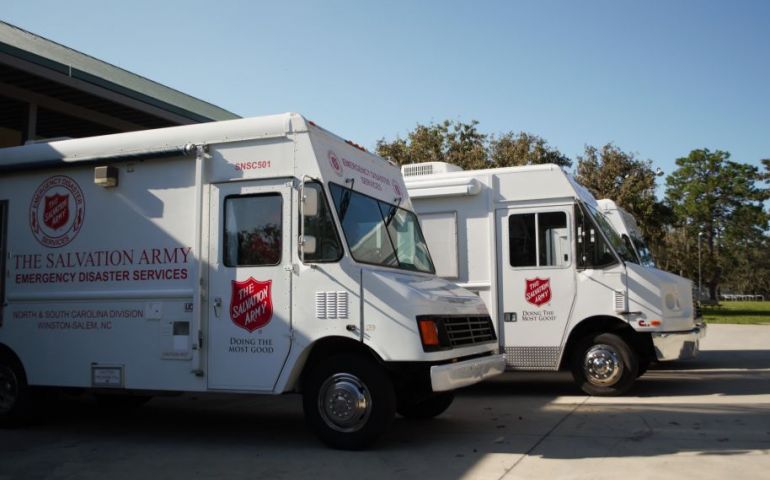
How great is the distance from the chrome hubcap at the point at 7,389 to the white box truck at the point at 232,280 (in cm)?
2

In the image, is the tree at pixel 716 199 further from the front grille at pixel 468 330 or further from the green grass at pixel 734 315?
the front grille at pixel 468 330

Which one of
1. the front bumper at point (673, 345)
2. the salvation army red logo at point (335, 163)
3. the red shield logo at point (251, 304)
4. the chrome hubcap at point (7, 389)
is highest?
the salvation army red logo at point (335, 163)

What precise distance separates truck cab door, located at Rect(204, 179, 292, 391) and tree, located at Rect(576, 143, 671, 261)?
23.3 m

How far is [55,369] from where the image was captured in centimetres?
781

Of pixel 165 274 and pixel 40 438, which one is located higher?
pixel 165 274

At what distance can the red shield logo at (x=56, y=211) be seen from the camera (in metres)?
8.11

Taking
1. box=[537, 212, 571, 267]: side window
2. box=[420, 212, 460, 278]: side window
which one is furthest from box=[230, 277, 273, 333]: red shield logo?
box=[537, 212, 571, 267]: side window

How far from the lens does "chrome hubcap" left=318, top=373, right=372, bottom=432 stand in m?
6.59

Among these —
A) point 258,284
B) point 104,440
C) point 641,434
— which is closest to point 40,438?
point 104,440

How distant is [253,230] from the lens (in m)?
7.17

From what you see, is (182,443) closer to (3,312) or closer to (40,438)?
(40,438)

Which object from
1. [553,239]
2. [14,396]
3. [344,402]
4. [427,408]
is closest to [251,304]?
[344,402]

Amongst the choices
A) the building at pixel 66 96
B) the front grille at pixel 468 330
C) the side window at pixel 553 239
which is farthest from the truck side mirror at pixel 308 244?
the building at pixel 66 96

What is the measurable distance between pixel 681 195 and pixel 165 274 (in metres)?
62.7
